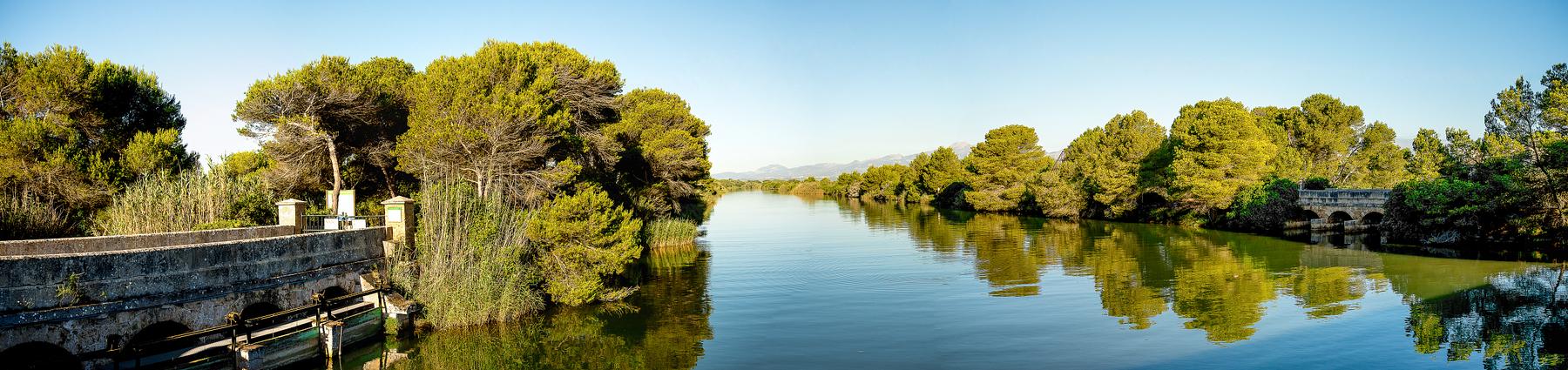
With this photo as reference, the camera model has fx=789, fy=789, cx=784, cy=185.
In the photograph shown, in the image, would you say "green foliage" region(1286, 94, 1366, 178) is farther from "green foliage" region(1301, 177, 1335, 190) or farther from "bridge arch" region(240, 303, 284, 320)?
"bridge arch" region(240, 303, 284, 320)

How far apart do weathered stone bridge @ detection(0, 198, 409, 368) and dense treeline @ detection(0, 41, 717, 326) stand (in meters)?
1.81

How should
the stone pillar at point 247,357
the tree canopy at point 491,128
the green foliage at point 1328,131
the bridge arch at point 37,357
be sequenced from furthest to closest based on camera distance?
the green foliage at point 1328,131, the tree canopy at point 491,128, the stone pillar at point 247,357, the bridge arch at point 37,357

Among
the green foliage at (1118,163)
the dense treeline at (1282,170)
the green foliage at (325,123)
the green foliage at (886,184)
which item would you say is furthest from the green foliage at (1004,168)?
the green foliage at (325,123)

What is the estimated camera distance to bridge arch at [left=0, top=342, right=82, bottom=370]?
10977 millimetres

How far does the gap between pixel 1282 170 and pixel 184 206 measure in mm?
48642

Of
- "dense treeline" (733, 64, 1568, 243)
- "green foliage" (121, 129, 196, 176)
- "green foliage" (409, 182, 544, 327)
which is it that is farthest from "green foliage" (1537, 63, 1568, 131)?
"green foliage" (121, 129, 196, 176)

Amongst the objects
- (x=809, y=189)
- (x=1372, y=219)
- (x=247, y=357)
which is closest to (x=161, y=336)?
(x=247, y=357)

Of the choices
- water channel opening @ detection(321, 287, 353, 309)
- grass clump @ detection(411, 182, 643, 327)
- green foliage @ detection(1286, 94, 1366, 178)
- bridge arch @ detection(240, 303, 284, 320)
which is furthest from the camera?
green foliage @ detection(1286, 94, 1366, 178)

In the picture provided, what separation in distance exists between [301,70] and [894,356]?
1968 cm

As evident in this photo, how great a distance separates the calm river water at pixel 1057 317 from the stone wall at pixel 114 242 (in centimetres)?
539

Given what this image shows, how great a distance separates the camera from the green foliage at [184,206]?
728 inches

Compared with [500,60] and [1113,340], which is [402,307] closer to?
[500,60]

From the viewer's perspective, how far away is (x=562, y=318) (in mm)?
18859

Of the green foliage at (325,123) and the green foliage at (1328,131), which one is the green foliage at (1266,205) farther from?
the green foliage at (325,123)
